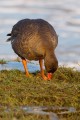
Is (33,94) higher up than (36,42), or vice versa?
(33,94)

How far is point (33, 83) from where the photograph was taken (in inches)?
352

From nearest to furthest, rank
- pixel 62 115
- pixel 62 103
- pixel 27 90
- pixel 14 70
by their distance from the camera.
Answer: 1. pixel 62 115
2. pixel 62 103
3. pixel 27 90
4. pixel 14 70

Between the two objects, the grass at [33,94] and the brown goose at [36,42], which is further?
the brown goose at [36,42]

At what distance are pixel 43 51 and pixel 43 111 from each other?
10.9 feet

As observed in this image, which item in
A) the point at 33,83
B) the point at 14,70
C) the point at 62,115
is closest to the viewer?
the point at 62,115

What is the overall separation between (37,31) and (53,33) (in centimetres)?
37

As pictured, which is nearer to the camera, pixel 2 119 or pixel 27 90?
pixel 2 119

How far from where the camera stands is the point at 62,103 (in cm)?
756

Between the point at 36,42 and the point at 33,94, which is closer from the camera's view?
the point at 33,94

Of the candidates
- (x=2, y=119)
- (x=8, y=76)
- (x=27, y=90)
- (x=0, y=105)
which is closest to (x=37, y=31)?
(x=8, y=76)

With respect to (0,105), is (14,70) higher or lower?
lower

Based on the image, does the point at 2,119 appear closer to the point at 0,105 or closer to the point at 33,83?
the point at 0,105

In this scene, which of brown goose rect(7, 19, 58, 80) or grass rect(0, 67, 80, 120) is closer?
grass rect(0, 67, 80, 120)

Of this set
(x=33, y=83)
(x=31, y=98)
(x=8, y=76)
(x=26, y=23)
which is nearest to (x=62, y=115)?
(x=31, y=98)
